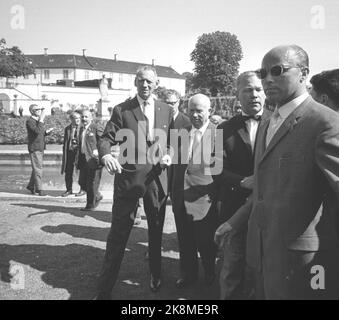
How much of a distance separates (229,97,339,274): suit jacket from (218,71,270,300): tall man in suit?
3.46ft

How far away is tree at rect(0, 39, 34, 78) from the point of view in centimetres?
6912

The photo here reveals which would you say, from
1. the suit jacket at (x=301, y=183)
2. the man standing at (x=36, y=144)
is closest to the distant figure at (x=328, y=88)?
the suit jacket at (x=301, y=183)

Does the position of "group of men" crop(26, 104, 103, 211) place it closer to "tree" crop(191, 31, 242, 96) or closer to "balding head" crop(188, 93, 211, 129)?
"balding head" crop(188, 93, 211, 129)

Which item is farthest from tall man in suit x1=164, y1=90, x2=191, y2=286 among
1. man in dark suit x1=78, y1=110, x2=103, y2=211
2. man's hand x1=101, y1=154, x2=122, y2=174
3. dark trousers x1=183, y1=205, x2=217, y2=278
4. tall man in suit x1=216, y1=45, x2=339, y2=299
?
man in dark suit x1=78, y1=110, x2=103, y2=211

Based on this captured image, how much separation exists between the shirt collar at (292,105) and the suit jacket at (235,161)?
1104 millimetres

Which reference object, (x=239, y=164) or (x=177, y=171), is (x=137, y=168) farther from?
(x=239, y=164)

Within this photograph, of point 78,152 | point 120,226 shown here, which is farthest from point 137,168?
point 78,152

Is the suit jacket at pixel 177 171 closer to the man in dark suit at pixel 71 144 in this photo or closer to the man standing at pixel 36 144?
the man in dark suit at pixel 71 144

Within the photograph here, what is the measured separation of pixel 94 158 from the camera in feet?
24.9

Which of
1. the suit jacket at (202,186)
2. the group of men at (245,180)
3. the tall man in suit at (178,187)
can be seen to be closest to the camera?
the group of men at (245,180)

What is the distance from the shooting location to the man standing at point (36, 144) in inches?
351

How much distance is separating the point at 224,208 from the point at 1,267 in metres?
2.80
